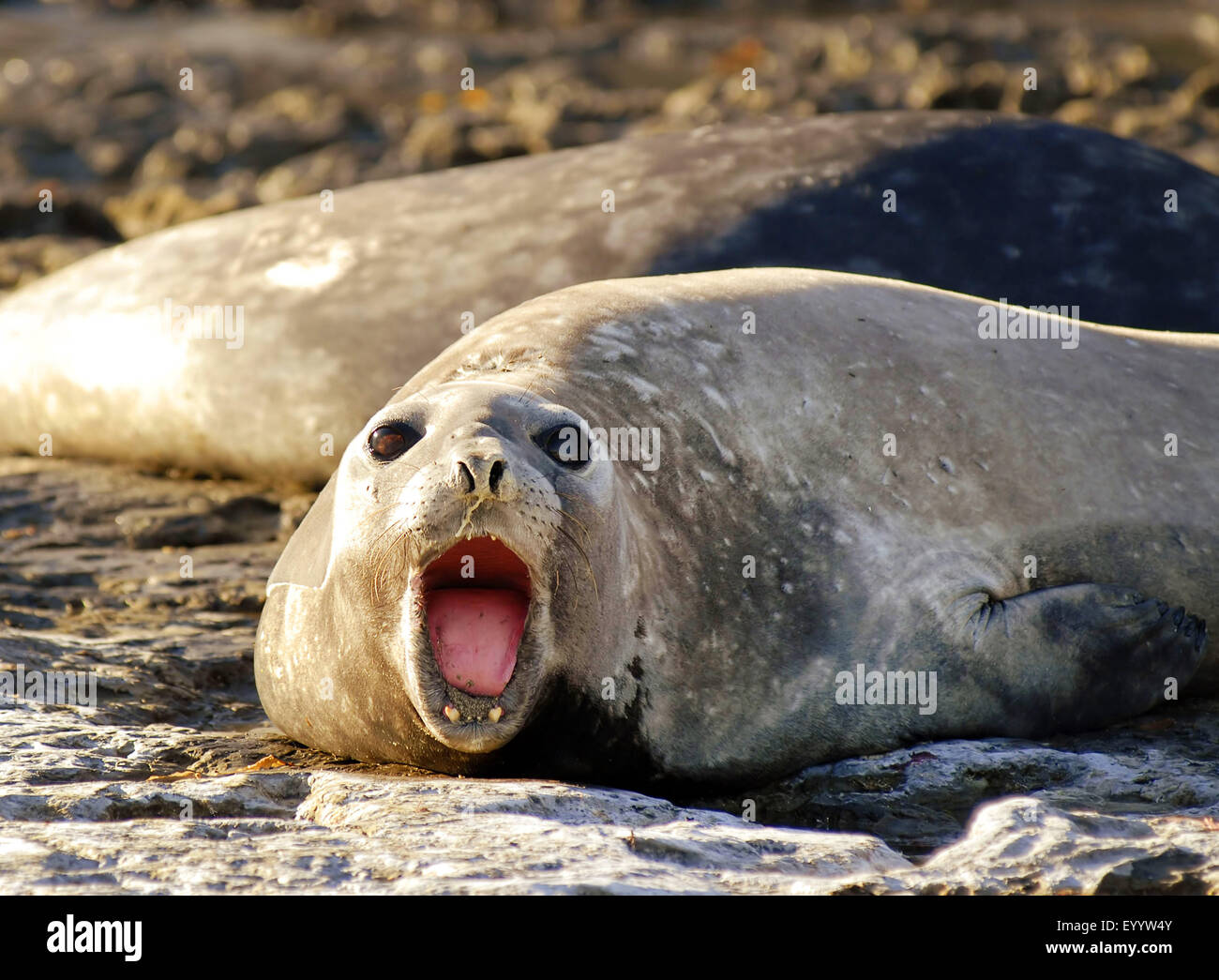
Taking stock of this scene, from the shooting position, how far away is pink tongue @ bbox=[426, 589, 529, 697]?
119 inches

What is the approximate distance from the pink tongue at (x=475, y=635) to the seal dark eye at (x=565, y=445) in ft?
0.86

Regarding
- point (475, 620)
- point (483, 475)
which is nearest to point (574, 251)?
point (475, 620)

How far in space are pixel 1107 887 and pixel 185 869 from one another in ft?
4.37

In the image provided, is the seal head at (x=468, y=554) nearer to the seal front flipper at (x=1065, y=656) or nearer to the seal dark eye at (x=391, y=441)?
the seal dark eye at (x=391, y=441)

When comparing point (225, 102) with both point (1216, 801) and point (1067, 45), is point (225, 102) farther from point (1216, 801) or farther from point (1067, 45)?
point (1216, 801)

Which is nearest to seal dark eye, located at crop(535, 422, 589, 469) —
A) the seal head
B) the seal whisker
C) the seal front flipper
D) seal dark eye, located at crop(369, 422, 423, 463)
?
the seal head

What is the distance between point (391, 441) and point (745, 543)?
80 cm

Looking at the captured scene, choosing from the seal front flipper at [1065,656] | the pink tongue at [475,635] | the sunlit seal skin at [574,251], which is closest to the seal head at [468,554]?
the pink tongue at [475,635]

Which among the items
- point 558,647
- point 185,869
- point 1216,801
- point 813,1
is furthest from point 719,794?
point 813,1

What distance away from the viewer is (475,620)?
10.0 feet

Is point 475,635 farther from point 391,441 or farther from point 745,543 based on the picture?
point 745,543

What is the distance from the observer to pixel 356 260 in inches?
215

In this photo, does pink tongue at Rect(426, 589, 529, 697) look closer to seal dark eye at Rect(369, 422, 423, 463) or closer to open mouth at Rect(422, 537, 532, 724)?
open mouth at Rect(422, 537, 532, 724)

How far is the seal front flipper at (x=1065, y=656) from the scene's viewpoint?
3.52 m
